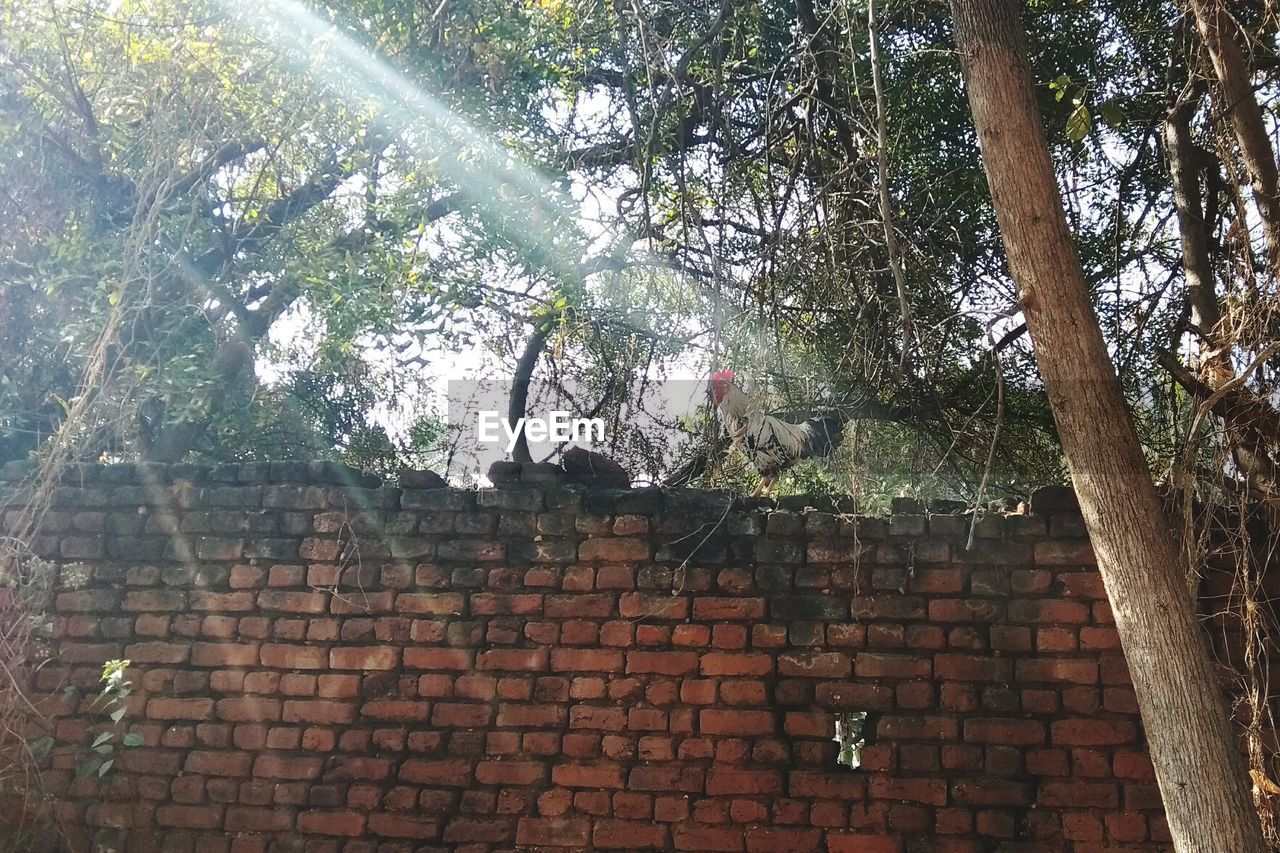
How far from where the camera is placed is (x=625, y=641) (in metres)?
3.36

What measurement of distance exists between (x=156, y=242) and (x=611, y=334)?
215 cm

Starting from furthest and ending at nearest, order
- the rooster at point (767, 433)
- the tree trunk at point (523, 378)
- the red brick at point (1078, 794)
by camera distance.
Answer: the tree trunk at point (523, 378)
the rooster at point (767, 433)
the red brick at point (1078, 794)

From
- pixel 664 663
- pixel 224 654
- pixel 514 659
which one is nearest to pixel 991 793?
pixel 664 663

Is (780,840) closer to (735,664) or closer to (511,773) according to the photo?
(735,664)

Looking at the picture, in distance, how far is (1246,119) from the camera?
3.08 metres

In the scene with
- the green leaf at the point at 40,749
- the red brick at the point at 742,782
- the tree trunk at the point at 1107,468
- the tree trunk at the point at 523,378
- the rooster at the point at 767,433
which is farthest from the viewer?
the tree trunk at the point at 523,378

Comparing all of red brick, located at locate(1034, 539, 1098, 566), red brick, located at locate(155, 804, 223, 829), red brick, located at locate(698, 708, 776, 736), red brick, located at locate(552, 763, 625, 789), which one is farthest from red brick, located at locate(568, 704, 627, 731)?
red brick, located at locate(1034, 539, 1098, 566)

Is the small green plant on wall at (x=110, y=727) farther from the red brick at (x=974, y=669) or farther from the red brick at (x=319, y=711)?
the red brick at (x=974, y=669)

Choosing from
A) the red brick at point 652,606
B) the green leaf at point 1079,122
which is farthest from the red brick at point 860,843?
the green leaf at point 1079,122

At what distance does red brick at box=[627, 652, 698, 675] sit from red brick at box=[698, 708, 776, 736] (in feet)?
0.55

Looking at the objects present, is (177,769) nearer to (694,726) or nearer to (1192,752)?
(694,726)

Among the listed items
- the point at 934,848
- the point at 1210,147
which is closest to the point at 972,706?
the point at 934,848

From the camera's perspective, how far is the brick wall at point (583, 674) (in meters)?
3.16

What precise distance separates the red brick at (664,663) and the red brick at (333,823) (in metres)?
1.11
